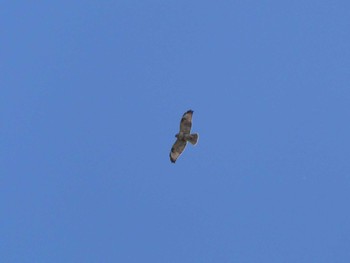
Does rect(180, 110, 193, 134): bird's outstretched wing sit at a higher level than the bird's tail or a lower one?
higher

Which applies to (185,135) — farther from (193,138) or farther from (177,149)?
(177,149)

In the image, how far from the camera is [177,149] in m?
48.1

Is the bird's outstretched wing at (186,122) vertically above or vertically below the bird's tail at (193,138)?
above

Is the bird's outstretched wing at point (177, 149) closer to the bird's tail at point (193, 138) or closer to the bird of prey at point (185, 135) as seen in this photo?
the bird of prey at point (185, 135)

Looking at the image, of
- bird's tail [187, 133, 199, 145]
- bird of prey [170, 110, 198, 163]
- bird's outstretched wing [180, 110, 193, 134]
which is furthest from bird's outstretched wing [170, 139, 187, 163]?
bird's outstretched wing [180, 110, 193, 134]

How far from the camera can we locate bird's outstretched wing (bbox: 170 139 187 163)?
47.8 meters

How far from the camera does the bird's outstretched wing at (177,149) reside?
4784 cm

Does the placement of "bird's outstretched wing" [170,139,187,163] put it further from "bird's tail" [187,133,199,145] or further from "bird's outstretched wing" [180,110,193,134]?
"bird's outstretched wing" [180,110,193,134]

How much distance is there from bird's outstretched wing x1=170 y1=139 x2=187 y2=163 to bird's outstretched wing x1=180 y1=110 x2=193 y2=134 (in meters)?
0.70

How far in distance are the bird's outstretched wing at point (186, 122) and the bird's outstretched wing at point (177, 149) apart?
2.28 ft

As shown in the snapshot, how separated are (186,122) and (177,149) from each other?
179cm

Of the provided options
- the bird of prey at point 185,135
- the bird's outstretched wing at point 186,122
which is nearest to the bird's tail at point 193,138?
the bird of prey at point 185,135

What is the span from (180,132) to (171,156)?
1.62m

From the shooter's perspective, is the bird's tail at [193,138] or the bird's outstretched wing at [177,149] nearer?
the bird's tail at [193,138]
